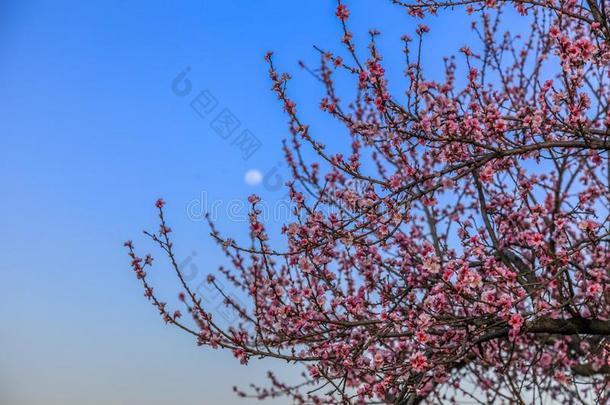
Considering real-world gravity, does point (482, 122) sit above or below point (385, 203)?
above

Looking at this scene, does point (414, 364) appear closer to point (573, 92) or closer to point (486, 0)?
point (573, 92)

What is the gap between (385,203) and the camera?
4391 mm

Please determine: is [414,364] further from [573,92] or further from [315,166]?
[315,166]

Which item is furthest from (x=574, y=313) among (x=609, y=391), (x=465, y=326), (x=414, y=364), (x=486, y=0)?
(x=609, y=391)

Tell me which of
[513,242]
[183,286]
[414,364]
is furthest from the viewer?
[513,242]

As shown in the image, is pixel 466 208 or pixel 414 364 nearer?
pixel 414 364

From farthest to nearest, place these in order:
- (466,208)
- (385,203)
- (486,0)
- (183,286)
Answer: (466,208)
(486,0)
(183,286)
(385,203)

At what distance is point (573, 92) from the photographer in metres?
4.24

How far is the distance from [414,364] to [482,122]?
2090 millimetres

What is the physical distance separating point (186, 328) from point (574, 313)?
3371 millimetres

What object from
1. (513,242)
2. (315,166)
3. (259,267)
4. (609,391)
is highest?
(315,166)

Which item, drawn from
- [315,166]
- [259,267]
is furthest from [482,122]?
[259,267]

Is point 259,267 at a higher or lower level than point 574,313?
higher

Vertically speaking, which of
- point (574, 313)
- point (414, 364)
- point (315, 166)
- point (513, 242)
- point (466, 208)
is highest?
point (466, 208)
